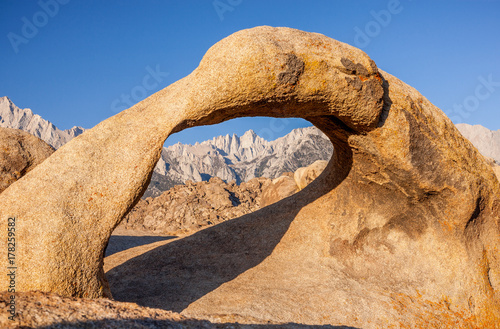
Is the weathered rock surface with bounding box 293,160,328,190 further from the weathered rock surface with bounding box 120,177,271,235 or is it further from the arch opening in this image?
the arch opening

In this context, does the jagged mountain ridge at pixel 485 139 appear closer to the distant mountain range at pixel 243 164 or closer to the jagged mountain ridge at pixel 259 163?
the distant mountain range at pixel 243 164

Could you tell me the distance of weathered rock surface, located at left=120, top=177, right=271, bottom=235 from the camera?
78.1ft

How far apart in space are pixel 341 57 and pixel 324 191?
410 cm

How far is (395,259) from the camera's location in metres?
8.26

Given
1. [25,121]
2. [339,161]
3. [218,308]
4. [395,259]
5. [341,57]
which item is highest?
[25,121]

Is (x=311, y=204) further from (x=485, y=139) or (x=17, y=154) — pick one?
(x=485, y=139)

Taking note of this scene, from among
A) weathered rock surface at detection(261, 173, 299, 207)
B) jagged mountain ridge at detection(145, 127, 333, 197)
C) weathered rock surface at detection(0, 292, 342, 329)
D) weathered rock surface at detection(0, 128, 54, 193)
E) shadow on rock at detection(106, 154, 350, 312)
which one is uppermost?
jagged mountain ridge at detection(145, 127, 333, 197)

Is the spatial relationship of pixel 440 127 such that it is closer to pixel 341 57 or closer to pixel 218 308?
pixel 341 57

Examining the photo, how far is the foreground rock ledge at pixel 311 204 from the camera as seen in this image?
5152 millimetres

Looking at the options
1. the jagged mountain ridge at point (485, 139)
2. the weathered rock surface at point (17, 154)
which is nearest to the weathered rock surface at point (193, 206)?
the weathered rock surface at point (17, 154)

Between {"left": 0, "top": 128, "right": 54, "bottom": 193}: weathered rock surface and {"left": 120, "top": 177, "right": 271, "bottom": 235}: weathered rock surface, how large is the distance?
54.0 ft

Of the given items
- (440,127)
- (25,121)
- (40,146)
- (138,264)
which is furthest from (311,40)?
(25,121)

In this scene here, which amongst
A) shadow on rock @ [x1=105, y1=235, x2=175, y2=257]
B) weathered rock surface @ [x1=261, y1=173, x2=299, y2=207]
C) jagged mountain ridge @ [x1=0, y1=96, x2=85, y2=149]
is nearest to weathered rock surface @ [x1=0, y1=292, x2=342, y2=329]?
shadow on rock @ [x1=105, y1=235, x2=175, y2=257]

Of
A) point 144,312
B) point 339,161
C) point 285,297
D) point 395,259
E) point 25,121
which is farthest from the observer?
point 25,121
